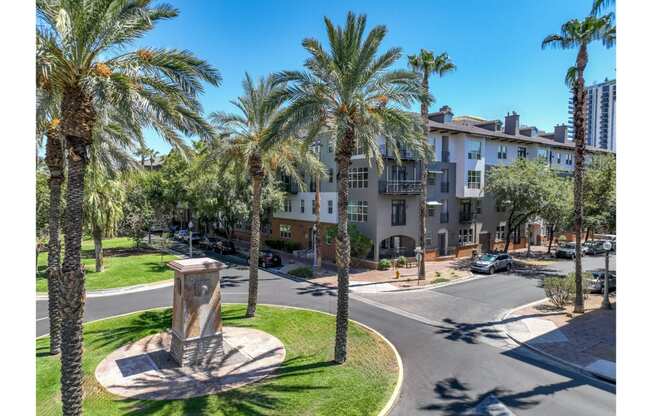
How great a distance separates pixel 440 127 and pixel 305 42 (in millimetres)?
23307

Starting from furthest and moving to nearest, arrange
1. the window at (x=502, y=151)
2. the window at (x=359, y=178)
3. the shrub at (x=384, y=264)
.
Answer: the window at (x=502, y=151), the window at (x=359, y=178), the shrub at (x=384, y=264)

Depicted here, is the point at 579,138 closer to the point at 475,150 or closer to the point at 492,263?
the point at 492,263

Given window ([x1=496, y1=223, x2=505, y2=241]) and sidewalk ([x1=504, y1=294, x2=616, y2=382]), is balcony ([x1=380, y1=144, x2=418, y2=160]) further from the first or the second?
window ([x1=496, y1=223, x2=505, y2=241])

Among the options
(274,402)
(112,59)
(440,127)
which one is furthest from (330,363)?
(440,127)

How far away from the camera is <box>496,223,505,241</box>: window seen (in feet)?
137

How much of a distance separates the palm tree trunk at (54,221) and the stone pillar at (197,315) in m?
4.03

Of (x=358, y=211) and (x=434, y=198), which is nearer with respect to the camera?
(x=358, y=211)

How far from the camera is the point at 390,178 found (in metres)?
32.6

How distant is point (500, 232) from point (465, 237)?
6.25 metres

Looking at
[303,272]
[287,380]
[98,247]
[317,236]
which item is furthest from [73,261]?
[317,236]

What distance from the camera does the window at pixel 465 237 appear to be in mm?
37875

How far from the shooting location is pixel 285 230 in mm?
42375

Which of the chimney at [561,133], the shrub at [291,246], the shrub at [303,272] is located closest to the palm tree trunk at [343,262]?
the shrub at [303,272]

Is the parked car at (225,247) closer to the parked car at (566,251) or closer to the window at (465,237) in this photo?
the window at (465,237)
